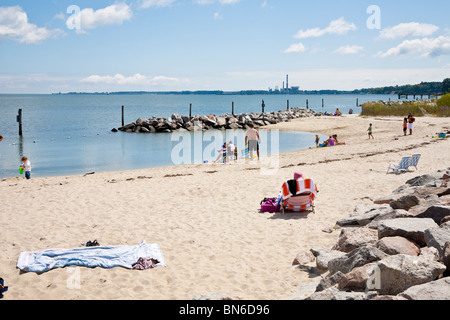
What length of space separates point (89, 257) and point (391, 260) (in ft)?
15.6

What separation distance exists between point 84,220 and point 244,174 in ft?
23.3

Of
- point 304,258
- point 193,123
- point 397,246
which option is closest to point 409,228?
point 397,246

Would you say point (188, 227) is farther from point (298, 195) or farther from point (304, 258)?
point (304, 258)

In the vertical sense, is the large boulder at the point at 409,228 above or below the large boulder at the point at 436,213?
below

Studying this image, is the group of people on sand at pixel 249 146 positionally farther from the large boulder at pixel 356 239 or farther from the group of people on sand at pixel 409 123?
the large boulder at pixel 356 239

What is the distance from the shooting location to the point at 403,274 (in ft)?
13.5

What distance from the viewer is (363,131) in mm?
33531

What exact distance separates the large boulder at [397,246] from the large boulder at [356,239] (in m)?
0.65

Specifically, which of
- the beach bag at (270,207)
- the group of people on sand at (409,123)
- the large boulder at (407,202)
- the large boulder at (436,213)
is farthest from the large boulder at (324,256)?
the group of people on sand at (409,123)

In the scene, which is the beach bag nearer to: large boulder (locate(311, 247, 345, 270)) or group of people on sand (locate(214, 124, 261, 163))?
large boulder (locate(311, 247, 345, 270))

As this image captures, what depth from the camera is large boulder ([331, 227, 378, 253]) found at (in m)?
6.05

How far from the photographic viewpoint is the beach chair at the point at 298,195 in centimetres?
931

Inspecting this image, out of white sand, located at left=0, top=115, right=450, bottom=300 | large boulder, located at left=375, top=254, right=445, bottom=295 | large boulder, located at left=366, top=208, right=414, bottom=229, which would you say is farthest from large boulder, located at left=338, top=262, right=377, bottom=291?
large boulder, located at left=366, top=208, right=414, bottom=229
